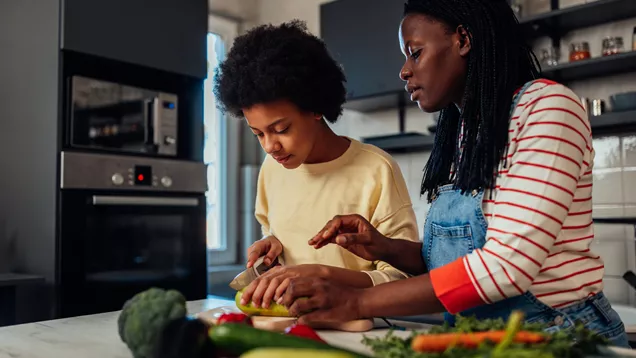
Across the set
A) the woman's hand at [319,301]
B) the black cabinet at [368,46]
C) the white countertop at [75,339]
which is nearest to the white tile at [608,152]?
the black cabinet at [368,46]

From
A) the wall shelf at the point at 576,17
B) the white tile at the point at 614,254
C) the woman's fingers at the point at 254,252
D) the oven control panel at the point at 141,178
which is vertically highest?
the wall shelf at the point at 576,17

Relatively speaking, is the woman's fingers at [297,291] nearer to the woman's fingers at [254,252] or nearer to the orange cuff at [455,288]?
the orange cuff at [455,288]

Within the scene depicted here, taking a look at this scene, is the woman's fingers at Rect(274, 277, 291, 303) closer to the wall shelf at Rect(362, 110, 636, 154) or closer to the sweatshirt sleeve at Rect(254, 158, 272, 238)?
the sweatshirt sleeve at Rect(254, 158, 272, 238)

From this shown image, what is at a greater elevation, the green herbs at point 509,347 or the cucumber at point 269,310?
the green herbs at point 509,347

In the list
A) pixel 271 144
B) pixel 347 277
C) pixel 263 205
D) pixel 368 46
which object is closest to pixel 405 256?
pixel 347 277

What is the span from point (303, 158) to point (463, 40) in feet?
1.40

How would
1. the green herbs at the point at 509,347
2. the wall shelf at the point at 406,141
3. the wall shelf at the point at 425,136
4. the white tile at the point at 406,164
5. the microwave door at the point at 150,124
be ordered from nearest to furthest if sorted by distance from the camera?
the green herbs at the point at 509,347 → the wall shelf at the point at 425,136 → the microwave door at the point at 150,124 → the wall shelf at the point at 406,141 → the white tile at the point at 406,164

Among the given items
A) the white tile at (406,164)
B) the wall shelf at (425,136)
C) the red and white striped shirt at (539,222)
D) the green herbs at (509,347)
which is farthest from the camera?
the white tile at (406,164)

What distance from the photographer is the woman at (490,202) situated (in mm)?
853

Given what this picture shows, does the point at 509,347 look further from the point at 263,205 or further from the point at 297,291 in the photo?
the point at 263,205

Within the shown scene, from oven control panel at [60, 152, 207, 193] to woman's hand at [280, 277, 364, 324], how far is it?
145cm

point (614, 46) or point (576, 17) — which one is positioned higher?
point (576, 17)

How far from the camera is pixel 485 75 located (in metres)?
1.03

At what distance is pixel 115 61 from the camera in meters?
2.30
